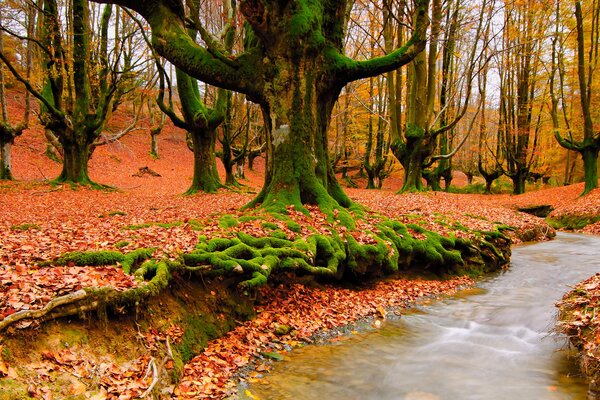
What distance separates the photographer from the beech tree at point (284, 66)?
316 inches

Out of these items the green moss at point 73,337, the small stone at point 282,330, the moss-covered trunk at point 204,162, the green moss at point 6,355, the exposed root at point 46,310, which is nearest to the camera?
the green moss at point 6,355

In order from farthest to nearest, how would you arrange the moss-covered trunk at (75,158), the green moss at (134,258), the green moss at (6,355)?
the moss-covered trunk at (75,158), the green moss at (134,258), the green moss at (6,355)

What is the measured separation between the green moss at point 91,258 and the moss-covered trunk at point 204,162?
11456 millimetres

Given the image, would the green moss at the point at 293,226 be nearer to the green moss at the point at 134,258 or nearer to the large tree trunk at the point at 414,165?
the green moss at the point at 134,258

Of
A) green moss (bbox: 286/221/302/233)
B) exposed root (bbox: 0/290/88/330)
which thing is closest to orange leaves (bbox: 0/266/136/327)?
exposed root (bbox: 0/290/88/330)

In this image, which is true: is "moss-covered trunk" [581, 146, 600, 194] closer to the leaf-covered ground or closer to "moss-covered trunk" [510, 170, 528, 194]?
"moss-covered trunk" [510, 170, 528, 194]

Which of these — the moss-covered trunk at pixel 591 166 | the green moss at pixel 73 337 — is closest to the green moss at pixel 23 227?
the green moss at pixel 73 337

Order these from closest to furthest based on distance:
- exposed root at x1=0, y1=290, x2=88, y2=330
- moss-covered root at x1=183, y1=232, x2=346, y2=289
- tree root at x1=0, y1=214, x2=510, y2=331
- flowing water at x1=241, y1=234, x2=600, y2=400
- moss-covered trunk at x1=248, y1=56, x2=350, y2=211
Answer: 1. exposed root at x1=0, y1=290, x2=88, y2=330
2. tree root at x1=0, y1=214, x2=510, y2=331
3. flowing water at x1=241, y1=234, x2=600, y2=400
4. moss-covered root at x1=183, y1=232, x2=346, y2=289
5. moss-covered trunk at x1=248, y1=56, x2=350, y2=211

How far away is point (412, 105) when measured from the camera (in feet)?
66.4

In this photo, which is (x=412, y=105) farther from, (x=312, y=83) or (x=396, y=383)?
(x=396, y=383)

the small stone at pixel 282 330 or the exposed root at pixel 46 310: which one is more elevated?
the exposed root at pixel 46 310

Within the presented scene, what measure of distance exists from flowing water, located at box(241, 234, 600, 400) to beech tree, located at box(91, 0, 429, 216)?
340cm

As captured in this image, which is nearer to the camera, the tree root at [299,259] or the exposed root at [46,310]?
the exposed root at [46,310]

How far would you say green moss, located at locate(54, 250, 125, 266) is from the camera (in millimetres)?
4492
